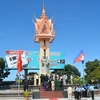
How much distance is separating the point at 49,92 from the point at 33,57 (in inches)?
1097

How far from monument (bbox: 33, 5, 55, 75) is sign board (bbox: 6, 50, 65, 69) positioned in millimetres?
5517

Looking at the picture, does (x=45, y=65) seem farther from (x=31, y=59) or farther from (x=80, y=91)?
(x=80, y=91)

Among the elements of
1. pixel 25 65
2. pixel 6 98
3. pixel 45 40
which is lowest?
pixel 6 98

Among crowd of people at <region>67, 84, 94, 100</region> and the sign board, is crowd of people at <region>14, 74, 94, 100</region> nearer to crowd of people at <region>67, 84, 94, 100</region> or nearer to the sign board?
crowd of people at <region>67, 84, 94, 100</region>

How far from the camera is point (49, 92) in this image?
1198 inches

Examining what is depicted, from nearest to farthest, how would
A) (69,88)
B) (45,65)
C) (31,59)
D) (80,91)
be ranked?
1. (80,91)
2. (69,88)
3. (45,65)
4. (31,59)

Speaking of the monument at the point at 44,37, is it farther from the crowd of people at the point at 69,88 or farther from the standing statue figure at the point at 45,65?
the crowd of people at the point at 69,88

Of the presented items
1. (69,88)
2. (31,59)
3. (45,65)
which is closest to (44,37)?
(45,65)

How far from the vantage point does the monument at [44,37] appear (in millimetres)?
49812

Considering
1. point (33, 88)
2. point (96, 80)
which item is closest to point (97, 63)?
point (96, 80)

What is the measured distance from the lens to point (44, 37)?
50.1 m

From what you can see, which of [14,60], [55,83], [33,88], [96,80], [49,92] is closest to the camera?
[49,92]

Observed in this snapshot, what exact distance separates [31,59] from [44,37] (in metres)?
9.07

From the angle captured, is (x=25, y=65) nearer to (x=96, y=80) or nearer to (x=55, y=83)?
(x=96, y=80)
